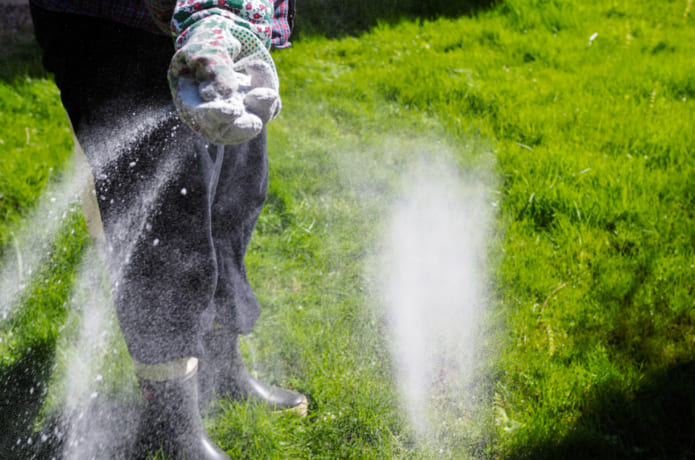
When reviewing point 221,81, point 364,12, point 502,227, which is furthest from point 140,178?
point 364,12

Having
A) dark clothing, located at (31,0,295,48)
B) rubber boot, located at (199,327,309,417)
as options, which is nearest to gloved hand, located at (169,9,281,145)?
dark clothing, located at (31,0,295,48)

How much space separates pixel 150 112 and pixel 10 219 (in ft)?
5.64

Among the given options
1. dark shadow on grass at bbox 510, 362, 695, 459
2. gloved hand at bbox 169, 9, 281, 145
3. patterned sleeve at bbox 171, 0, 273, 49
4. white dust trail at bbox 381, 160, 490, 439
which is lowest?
white dust trail at bbox 381, 160, 490, 439

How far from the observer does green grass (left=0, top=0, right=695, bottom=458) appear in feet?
6.27

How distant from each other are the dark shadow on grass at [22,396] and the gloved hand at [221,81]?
148 cm

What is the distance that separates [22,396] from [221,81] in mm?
1665

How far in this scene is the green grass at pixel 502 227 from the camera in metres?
1.91

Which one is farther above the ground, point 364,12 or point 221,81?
point 221,81

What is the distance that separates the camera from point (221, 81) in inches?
Result: 39.3

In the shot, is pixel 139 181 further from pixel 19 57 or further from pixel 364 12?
pixel 364 12

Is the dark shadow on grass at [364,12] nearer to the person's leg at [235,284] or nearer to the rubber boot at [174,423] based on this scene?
the person's leg at [235,284]

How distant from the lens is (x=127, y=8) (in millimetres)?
1312

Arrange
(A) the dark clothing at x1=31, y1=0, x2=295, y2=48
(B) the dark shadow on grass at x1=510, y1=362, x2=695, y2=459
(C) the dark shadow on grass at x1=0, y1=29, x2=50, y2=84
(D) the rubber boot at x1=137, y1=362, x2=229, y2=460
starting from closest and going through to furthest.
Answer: (A) the dark clothing at x1=31, y1=0, x2=295, y2=48 < (D) the rubber boot at x1=137, y1=362, x2=229, y2=460 < (B) the dark shadow on grass at x1=510, y1=362, x2=695, y2=459 < (C) the dark shadow on grass at x1=0, y1=29, x2=50, y2=84

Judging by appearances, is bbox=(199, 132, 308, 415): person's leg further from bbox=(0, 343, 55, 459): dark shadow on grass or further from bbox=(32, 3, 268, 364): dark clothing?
bbox=(0, 343, 55, 459): dark shadow on grass
